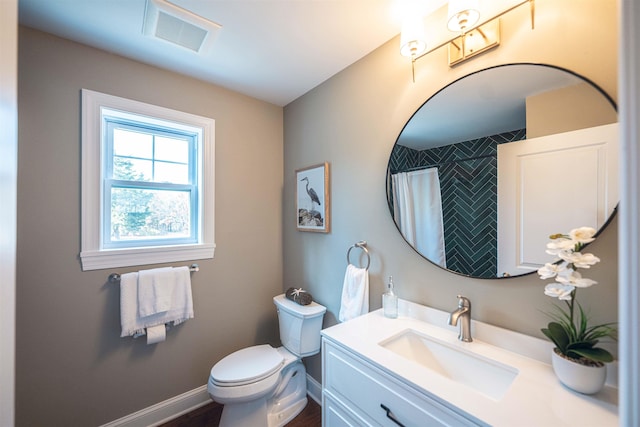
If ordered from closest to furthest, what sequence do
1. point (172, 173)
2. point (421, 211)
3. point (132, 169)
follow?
point (421, 211) → point (132, 169) → point (172, 173)

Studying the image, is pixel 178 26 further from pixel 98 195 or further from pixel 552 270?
pixel 552 270

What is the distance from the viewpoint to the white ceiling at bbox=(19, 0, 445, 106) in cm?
123

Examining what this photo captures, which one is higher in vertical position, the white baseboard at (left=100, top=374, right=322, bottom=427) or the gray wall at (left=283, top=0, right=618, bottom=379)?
the gray wall at (left=283, top=0, right=618, bottom=379)

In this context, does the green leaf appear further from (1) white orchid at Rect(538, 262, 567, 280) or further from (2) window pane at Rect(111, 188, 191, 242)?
(2) window pane at Rect(111, 188, 191, 242)

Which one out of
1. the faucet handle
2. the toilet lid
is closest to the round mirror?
the faucet handle

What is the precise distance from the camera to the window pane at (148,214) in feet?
5.46

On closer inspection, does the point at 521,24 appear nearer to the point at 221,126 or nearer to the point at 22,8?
the point at 221,126

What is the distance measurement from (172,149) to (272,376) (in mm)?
1692

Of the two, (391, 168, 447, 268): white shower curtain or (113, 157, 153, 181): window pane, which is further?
(113, 157, 153, 181): window pane

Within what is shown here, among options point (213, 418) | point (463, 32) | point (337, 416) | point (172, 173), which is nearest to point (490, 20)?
point (463, 32)

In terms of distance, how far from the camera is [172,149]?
189 cm

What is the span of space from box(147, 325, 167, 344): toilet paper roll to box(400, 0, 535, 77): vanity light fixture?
2105 millimetres

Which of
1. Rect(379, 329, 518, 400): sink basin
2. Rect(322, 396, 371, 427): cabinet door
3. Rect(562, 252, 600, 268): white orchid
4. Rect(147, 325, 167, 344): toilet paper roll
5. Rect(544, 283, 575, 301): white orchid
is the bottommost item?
Rect(322, 396, 371, 427): cabinet door

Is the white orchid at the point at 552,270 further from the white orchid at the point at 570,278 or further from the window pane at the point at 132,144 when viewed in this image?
the window pane at the point at 132,144
